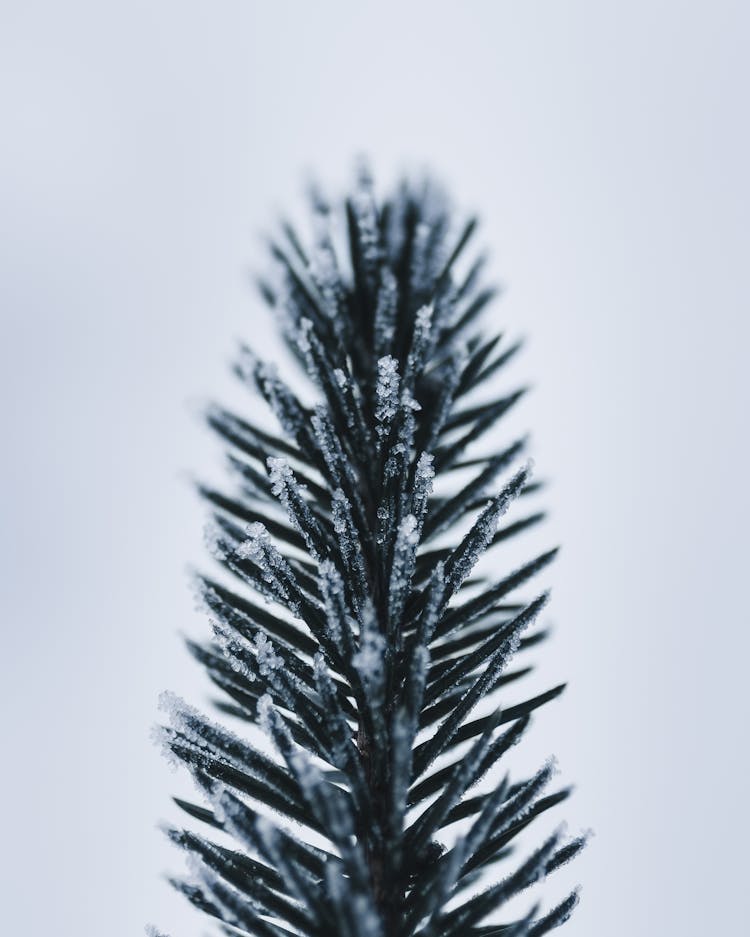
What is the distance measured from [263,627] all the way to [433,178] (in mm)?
2252

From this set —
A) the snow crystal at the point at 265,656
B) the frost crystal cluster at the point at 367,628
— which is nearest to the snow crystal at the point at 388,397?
the frost crystal cluster at the point at 367,628

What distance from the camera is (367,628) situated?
1.92 meters

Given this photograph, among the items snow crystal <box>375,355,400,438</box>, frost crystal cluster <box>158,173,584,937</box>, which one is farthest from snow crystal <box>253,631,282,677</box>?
snow crystal <box>375,355,400,438</box>

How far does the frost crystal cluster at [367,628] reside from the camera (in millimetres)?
1833

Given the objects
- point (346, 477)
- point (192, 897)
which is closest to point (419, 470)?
point (346, 477)

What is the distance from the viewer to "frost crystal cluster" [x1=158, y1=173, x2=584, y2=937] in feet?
6.01

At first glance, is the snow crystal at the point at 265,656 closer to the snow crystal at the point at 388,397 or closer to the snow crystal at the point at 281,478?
the snow crystal at the point at 281,478

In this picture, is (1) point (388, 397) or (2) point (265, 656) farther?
(1) point (388, 397)

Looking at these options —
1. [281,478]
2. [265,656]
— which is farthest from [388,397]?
[265,656]

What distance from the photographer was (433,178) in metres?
3.63

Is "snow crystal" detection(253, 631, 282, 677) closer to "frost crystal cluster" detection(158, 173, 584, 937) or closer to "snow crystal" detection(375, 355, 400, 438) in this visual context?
"frost crystal cluster" detection(158, 173, 584, 937)

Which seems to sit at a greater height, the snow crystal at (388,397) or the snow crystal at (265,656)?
the snow crystal at (388,397)

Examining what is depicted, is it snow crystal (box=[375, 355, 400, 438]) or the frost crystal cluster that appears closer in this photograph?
the frost crystal cluster

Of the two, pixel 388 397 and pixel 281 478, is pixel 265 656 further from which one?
pixel 388 397
